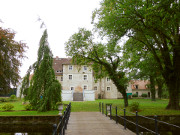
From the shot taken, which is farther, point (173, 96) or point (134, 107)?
point (173, 96)

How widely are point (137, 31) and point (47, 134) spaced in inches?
439

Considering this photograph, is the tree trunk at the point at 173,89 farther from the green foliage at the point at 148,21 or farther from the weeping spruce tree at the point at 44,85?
the weeping spruce tree at the point at 44,85

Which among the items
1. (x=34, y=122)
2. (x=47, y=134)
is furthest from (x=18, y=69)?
(x=47, y=134)

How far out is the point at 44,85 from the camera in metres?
17.3

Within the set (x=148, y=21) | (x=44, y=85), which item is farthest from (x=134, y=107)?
(x=44, y=85)

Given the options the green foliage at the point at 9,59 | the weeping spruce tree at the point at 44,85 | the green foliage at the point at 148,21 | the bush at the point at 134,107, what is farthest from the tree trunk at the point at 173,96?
the green foliage at the point at 9,59

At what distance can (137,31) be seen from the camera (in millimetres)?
15508

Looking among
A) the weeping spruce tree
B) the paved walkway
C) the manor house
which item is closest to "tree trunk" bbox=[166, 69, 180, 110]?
the paved walkway

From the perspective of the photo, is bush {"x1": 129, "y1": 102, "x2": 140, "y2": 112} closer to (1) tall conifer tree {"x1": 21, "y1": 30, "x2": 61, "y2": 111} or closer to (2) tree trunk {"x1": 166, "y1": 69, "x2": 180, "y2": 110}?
(2) tree trunk {"x1": 166, "y1": 69, "x2": 180, "y2": 110}

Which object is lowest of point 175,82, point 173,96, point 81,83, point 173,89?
point 173,96

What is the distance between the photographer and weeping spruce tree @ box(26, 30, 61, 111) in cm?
1611

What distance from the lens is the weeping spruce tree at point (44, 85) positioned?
1611 centimetres

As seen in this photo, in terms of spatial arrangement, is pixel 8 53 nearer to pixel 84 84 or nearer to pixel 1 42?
pixel 1 42

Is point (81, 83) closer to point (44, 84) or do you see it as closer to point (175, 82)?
Answer: point (44, 84)
